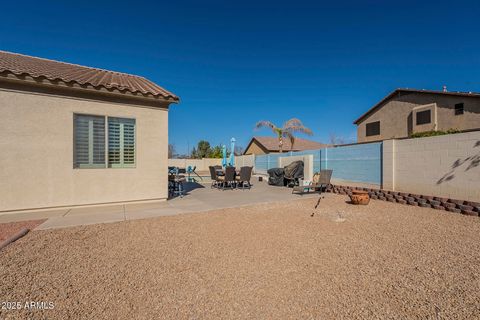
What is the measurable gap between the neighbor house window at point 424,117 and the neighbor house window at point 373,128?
461cm

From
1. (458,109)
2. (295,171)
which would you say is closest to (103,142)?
(295,171)

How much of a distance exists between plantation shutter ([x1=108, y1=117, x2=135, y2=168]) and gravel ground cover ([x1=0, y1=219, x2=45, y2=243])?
242 cm

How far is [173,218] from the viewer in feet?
18.9

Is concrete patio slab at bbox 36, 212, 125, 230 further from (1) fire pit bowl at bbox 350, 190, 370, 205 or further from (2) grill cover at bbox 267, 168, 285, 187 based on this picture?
(2) grill cover at bbox 267, 168, 285, 187

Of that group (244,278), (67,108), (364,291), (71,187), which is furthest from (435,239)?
(67,108)

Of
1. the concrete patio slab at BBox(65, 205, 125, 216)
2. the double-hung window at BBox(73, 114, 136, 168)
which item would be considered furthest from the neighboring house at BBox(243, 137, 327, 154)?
the concrete patio slab at BBox(65, 205, 125, 216)

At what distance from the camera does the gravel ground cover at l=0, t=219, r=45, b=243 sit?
4.30 m

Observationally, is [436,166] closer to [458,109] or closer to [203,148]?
[458,109]

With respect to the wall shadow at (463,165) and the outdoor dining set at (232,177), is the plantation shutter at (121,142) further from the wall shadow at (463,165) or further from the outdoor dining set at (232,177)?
the wall shadow at (463,165)

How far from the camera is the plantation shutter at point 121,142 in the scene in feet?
22.9

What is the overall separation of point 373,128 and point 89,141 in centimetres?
2894

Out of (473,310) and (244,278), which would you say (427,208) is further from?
(244,278)

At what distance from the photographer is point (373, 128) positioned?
25828mm

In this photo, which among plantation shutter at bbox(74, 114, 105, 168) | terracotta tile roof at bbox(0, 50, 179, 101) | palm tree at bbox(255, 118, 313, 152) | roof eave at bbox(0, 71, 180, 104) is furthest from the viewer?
palm tree at bbox(255, 118, 313, 152)
